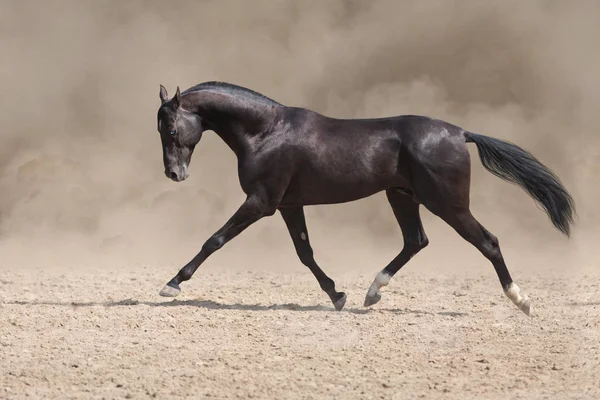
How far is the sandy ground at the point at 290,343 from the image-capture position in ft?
20.4

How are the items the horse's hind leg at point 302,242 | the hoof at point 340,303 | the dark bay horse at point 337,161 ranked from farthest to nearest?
the horse's hind leg at point 302,242 → the hoof at point 340,303 → the dark bay horse at point 337,161

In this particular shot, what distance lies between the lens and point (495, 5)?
15.0 metres

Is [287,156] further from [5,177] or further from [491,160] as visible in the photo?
[5,177]

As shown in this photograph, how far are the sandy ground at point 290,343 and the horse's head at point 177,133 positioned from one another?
41.7 inches

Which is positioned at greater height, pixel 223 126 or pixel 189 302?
pixel 223 126

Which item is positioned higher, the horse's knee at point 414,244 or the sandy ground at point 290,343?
the horse's knee at point 414,244

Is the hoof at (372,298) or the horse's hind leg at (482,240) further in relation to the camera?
the hoof at (372,298)

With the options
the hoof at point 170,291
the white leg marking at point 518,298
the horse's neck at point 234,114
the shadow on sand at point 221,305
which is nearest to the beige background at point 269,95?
→ the shadow on sand at point 221,305

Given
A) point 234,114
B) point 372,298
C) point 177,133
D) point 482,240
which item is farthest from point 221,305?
point 482,240

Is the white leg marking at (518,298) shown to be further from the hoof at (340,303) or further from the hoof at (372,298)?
the hoof at (340,303)

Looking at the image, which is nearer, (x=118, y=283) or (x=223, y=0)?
(x=118, y=283)

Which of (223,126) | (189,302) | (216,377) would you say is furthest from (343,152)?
(216,377)

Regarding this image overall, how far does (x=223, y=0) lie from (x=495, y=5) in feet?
12.0

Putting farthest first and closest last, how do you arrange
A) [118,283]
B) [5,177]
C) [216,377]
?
[5,177] → [118,283] → [216,377]
